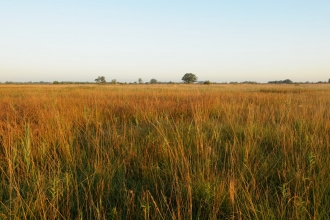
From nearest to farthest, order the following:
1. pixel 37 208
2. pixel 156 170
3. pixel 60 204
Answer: pixel 37 208, pixel 60 204, pixel 156 170

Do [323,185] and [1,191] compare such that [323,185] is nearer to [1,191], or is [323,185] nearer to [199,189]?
[199,189]

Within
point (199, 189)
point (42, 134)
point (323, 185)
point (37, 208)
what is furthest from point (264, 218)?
point (42, 134)

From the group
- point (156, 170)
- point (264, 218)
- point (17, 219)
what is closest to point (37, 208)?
point (17, 219)

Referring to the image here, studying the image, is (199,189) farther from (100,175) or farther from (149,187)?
(100,175)

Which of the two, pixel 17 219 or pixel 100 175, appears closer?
pixel 17 219

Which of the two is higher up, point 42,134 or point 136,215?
point 42,134

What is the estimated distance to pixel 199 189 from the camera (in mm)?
1470

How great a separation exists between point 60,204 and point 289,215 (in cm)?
138

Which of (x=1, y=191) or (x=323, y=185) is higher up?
(x=323, y=185)

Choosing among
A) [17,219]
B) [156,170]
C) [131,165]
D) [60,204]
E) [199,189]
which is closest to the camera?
[17,219]

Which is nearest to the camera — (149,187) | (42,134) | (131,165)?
(149,187)

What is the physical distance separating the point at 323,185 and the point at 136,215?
4.15 feet

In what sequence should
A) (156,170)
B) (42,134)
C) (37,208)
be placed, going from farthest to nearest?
(42,134) < (156,170) < (37,208)

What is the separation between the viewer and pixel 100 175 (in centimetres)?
165
